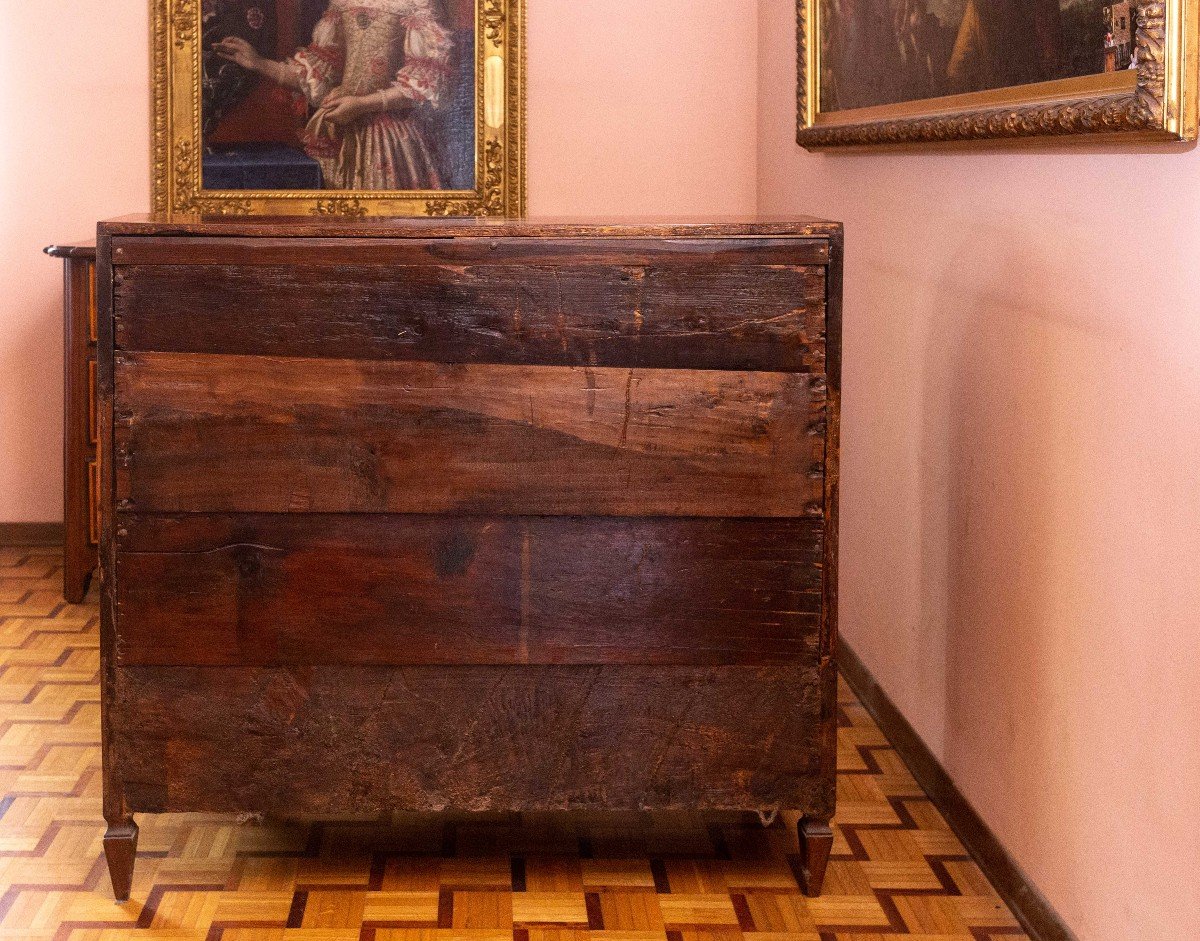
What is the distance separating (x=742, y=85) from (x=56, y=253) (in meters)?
2.51

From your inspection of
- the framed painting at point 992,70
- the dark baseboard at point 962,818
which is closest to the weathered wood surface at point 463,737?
the dark baseboard at point 962,818

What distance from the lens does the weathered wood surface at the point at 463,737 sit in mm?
2775

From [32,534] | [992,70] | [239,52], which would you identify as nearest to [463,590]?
[992,70]

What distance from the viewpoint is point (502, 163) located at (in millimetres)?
5457

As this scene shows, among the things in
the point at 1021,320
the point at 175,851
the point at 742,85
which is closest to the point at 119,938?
the point at 175,851

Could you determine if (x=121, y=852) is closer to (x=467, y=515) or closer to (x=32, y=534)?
(x=467, y=515)

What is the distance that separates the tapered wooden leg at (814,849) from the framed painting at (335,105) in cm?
314

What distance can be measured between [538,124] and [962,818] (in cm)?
324

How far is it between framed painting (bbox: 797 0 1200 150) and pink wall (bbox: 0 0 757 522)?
111cm

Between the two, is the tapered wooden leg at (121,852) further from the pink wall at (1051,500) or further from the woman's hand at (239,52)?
the woman's hand at (239,52)

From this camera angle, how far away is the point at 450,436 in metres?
2.68

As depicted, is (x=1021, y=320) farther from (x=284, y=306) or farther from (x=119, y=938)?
(x=119, y=938)

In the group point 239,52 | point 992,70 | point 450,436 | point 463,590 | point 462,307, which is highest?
point 239,52

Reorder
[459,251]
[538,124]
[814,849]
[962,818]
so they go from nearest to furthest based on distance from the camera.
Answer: [459,251] < [814,849] < [962,818] < [538,124]
